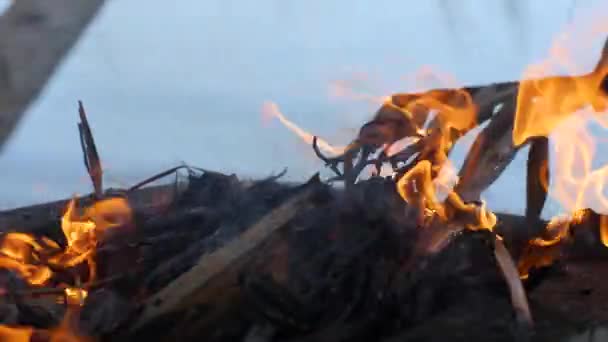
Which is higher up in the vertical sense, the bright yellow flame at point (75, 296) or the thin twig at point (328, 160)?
the thin twig at point (328, 160)

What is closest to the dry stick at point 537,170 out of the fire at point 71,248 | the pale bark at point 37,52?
the fire at point 71,248

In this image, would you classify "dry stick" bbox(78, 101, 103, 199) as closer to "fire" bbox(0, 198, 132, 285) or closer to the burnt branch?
"fire" bbox(0, 198, 132, 285)

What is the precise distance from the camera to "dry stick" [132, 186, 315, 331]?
1.76 metres

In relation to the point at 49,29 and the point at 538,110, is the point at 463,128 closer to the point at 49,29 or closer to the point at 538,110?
the point at 538,110

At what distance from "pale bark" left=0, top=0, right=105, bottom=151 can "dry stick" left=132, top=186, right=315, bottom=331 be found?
114cm

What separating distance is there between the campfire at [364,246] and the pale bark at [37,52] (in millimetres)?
1093

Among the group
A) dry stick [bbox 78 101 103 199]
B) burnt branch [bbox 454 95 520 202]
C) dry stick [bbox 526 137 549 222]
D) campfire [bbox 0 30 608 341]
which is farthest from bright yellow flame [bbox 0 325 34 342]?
dry stick [bbox 526 137 549 222]

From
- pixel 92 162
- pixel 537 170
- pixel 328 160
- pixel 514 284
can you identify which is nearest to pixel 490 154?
pixel 537 170

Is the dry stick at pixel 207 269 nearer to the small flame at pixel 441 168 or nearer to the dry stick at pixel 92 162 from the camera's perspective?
the small flame at pixel 441 168

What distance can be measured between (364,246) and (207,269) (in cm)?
31

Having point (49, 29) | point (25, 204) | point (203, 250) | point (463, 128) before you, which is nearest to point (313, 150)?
point (463, 128)

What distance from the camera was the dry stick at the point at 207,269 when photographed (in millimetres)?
1765

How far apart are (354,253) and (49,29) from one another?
1.24 m

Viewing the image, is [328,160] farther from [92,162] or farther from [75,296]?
[75,296]
